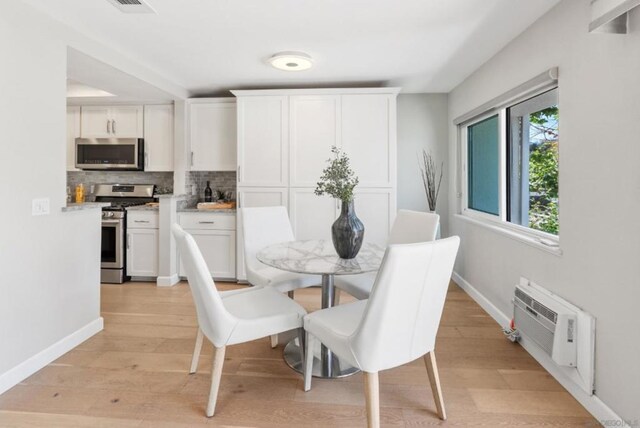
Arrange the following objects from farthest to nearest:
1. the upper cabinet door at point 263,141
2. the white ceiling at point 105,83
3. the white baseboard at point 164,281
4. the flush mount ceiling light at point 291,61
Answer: the white baseboard at point 164,281
the upper cabinet door at point 263,141
the flush mount ceiling light at point 291,61
the white ceiling at point 105,83

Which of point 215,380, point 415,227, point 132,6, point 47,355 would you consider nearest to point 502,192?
point 415,227

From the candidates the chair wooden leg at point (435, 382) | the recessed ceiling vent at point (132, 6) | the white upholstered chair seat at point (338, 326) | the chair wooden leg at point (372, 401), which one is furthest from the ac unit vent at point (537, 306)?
the recessed ceiling vent at point (132, 6)

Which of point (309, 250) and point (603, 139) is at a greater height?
point (603, 139)

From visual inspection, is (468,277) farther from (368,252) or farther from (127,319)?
(127,319)

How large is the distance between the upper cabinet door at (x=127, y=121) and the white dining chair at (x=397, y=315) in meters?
3.75

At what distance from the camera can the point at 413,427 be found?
1688 mm

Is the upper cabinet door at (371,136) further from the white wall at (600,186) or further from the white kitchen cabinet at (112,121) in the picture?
the white kitchen cabinet at (112,121)

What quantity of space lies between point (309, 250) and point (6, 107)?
191 centimetres

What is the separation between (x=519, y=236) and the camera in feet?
8.44

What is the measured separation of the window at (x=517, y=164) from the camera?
→ 7.89 feet

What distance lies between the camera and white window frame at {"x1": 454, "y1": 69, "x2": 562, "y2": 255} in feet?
7.67

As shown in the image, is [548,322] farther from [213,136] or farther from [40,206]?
[213,136]

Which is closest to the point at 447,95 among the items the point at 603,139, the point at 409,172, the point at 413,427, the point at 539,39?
the point at 409,172

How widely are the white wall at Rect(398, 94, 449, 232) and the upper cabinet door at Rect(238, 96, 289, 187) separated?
1.46m
